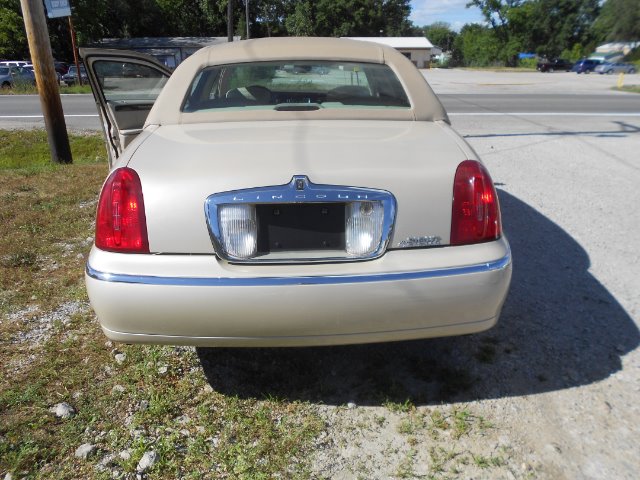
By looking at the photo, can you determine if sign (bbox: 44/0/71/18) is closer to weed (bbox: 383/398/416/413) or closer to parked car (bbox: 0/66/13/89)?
weed (bbox: 383/398/416/413)

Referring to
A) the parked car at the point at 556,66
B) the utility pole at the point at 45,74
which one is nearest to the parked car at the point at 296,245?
the utility pole at the point at 45,74

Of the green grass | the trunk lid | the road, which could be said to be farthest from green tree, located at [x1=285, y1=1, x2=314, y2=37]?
the trunk lid

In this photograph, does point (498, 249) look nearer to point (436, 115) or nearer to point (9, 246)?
point (436, 115)

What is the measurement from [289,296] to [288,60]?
1753 millimetres

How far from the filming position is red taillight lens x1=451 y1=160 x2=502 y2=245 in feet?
7.07

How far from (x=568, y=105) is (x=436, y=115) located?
1599 centimetres

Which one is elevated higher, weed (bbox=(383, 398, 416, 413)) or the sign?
the sign

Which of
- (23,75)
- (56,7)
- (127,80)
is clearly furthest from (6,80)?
(127,80)

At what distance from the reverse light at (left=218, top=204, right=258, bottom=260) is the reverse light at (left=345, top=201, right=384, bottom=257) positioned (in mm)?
375

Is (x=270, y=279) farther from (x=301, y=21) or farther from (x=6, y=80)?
(x=301, y=21)

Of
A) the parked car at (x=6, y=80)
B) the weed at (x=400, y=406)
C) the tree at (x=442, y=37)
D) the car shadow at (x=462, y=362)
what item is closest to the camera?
the weed at (x=400, y=406)

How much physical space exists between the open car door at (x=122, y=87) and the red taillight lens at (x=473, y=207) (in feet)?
9.30

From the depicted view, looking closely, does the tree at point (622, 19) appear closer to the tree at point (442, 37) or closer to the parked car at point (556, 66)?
the parked car at point (556, 66)

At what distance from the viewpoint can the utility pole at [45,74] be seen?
6.99 meters
